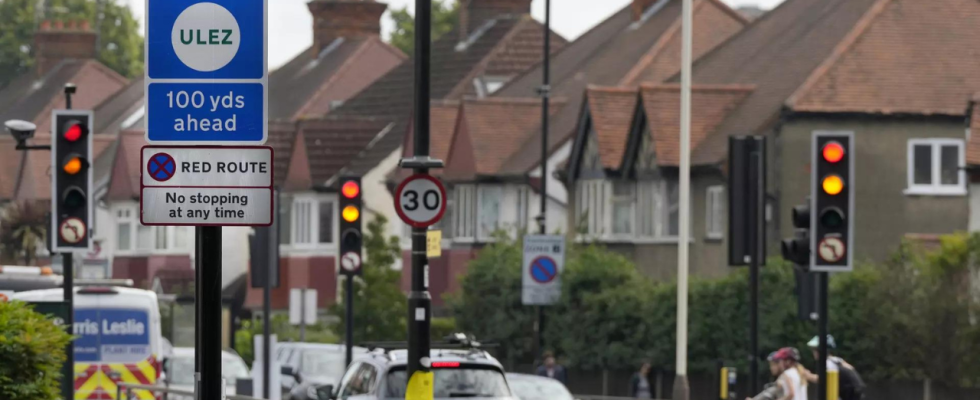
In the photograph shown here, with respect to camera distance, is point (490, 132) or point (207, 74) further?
point (490, 132)

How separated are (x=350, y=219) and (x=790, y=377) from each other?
6817mm

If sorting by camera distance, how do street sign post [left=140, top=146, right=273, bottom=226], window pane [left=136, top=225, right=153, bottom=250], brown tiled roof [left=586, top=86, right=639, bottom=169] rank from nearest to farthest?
street sign post [left=140, top=146, right=273, bottom=226] → brown tiled roof [left=586, top=86, right=639, bottom=169] → window pane [left=136, top=225, right=153, bottom=250]

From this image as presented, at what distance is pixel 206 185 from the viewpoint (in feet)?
28.8

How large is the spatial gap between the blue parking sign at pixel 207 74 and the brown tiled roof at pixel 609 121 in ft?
140

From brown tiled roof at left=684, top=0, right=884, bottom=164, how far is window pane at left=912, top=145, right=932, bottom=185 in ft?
10.2

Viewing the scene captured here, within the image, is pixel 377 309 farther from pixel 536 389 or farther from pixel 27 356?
pixel 27 356

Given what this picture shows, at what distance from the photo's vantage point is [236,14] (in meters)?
8.91

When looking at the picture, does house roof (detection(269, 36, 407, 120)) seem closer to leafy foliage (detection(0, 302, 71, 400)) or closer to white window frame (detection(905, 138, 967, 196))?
white window frame (detection(905, 138, 967, 196))

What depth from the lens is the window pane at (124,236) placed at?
7912 centimetres

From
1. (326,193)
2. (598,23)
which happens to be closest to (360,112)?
(326,193)

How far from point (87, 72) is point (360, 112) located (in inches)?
794

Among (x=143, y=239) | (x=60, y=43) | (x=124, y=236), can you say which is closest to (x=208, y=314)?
(x=143, y=239)

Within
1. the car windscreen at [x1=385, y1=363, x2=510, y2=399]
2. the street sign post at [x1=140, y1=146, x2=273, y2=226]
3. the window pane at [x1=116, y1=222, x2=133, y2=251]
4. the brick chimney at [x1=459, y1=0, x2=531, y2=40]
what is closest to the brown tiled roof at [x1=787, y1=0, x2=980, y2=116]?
the brick chimney at [x1=459, y1=0, x2=531, y2=40]

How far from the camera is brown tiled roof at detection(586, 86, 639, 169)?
2037 inches
